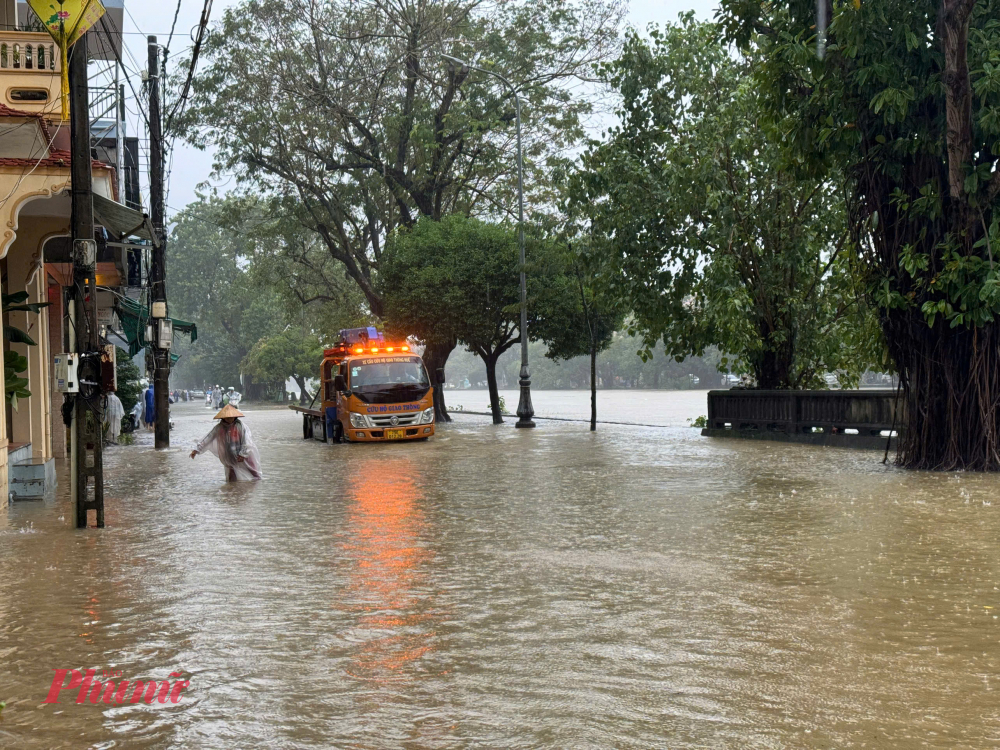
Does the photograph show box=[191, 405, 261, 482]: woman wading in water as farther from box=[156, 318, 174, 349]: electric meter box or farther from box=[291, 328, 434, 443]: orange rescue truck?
box=[291, 328, 434, 443]: orange rescue truck

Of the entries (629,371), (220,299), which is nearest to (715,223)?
(220,299)

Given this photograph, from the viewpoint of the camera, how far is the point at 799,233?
28.5 meters

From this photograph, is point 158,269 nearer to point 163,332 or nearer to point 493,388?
point 163,332

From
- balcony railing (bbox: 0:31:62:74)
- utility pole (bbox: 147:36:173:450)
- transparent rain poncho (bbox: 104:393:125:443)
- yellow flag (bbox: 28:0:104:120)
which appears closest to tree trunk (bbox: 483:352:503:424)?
transparent rain poncho (bbox: 104:393:125:443)

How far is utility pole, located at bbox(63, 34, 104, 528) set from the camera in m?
12.8

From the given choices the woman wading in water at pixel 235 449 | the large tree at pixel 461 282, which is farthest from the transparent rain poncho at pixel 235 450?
the large tree at pixel 461 282

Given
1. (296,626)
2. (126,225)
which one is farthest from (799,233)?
(296,626)

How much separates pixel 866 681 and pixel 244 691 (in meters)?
3.27

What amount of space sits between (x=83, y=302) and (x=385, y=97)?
29.1 meters

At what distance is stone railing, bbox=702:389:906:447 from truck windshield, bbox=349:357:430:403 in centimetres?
801

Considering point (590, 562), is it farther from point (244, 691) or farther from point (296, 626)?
point (244, 691)

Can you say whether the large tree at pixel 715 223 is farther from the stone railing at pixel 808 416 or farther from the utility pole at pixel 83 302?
the utility pole at pixel 83 302

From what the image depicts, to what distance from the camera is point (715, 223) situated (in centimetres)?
2809

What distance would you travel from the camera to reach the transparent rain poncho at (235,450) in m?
18.8
